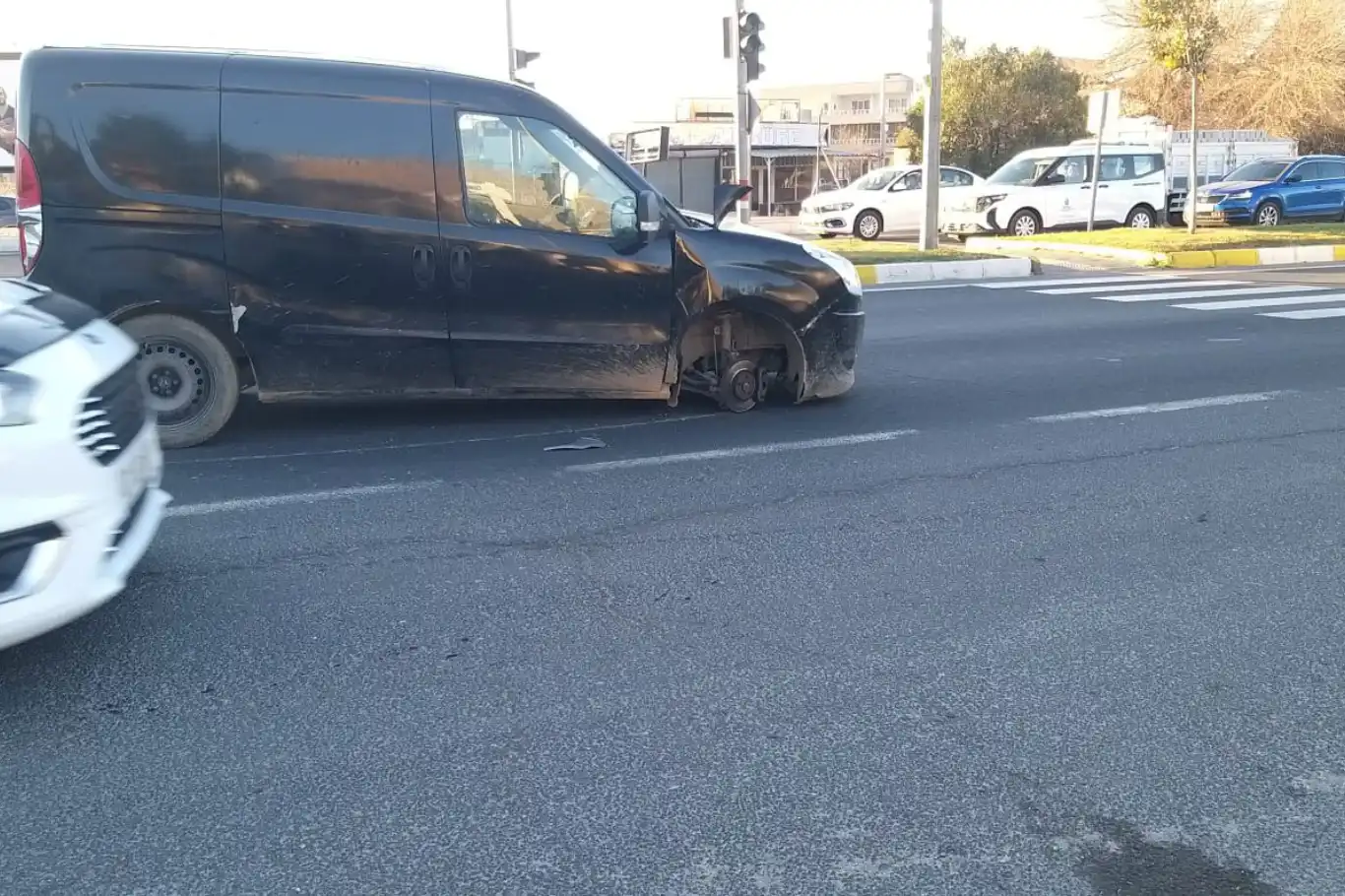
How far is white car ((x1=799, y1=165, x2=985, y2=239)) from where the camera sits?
24.0 metres

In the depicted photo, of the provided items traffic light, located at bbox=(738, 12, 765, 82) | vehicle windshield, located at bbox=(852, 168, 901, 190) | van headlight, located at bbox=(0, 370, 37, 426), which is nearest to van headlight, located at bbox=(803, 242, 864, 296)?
van headlight, located at bbox=(0, 370, 37, 426)

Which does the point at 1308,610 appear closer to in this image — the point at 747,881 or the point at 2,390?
the point at 747,881

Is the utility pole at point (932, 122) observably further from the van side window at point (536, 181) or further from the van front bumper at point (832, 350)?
the van side window at point (536, 181)

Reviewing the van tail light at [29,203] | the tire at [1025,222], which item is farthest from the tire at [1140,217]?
the van tail light at [29,203]

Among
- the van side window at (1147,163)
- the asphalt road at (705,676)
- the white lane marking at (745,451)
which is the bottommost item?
the asphalt road at (705,676)

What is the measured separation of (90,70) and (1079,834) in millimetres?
5877

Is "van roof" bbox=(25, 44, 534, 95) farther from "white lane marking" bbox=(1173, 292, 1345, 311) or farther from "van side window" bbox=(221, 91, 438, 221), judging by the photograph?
"white lane marking" bbox=(1173, 292, 1345, 311)

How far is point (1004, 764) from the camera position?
128 inches

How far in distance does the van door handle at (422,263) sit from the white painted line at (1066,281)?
10.2 m

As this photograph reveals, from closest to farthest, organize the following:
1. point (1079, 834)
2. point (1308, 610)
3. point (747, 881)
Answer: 1. point (747, 881)
2. point (1079, 834)
3. point (1308, 610)

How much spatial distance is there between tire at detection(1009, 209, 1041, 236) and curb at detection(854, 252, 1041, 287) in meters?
6.48

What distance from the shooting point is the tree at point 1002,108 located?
4291 cm

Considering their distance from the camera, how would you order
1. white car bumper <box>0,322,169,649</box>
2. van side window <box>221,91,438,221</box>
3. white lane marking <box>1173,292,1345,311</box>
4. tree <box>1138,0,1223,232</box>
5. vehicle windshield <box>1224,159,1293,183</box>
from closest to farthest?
white car bumper <box>0,322,169,649</box> → van side window <box>221,91,438,221</box> → white lane marking <box>1173,292,1345,311</box> → tree <box>1138,0,1223,232</box> → vehicle windshield <box>1224,159,1293,183</box>

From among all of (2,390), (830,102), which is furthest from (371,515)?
(830,102)
